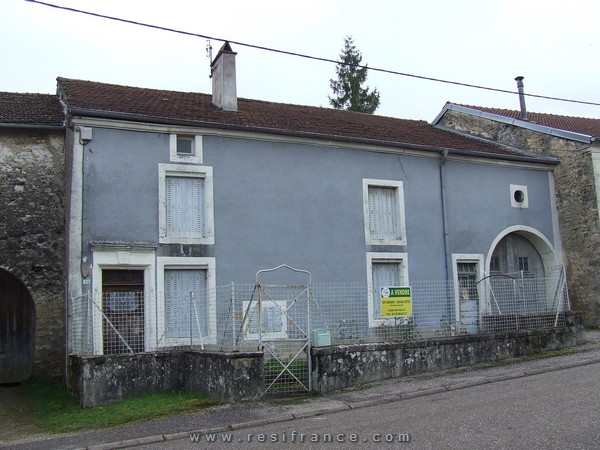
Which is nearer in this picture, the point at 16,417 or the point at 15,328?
the point at 16,417

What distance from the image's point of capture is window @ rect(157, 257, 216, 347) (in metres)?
12.8

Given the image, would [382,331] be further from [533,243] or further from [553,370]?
[533,243]

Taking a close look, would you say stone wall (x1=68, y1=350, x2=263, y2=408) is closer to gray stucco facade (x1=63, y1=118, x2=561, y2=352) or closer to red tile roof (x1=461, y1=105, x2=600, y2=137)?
gray stucco facade (x1=63, y1=118, x2=561, y2=352)

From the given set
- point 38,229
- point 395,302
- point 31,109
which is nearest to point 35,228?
point 38,229

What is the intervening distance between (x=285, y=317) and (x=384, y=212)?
4.05 meters

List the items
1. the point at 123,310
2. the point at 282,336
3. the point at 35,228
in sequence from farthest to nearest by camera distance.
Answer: the point at 35,228 < the point at 282,336 < the point at 123,310

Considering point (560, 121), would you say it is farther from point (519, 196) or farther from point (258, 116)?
point (258, 116)

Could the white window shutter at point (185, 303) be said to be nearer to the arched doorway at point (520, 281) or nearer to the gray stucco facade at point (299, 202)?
the gray stucco facade at point (299, 202)

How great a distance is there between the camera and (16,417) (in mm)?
11031

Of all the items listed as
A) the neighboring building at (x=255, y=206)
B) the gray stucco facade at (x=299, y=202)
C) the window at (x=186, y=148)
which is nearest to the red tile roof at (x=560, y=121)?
the neighboring building at (x=255, y=206)

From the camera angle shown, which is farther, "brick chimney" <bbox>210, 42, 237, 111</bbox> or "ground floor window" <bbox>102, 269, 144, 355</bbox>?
"brick chimney" <bbox>210, 42, 237, 111</bbox>

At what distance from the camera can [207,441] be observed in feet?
25.8

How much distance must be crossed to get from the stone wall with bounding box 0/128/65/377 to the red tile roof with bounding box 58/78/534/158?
158cm

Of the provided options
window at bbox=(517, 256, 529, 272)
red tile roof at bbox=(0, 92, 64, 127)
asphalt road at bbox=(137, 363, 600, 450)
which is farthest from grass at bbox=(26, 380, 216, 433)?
window at bbox=(517, 256, 529, 272)
